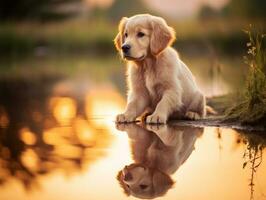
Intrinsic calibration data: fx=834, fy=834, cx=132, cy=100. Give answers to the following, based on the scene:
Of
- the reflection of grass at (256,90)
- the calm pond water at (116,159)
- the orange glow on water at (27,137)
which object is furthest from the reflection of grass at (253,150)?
the orange glow on water at (27,137)

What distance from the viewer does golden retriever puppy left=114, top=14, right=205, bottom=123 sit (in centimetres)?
662

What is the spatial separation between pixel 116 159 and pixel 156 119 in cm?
146

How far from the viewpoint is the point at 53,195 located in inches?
165

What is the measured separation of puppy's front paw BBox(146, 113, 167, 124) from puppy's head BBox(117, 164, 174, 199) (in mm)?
1719

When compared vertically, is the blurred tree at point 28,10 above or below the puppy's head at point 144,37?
above

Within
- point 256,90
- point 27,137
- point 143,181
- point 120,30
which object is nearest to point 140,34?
point 120,30

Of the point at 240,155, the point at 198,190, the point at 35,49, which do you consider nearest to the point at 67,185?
the point at 198,190

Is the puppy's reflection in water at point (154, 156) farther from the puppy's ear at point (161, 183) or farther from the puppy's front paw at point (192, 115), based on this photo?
the puppy's front paw at point (192, 115)

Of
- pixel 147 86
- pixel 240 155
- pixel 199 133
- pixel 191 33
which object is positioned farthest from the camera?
pixel 191 33

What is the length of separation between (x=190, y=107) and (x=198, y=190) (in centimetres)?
282

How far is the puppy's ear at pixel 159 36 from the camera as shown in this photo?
6633 mm

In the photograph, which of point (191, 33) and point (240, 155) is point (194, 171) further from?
point (191, 33)

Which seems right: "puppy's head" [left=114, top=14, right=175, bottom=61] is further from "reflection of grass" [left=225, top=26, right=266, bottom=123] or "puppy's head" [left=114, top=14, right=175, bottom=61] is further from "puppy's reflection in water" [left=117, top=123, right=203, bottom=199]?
"reflection of grass" [left=225, top=26, right=266, bottom=123]

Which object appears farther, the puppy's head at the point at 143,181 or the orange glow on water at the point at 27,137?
the orange glow on water at the point at 27,137
